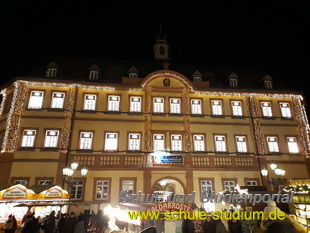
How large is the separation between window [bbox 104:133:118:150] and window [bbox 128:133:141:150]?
1154mm

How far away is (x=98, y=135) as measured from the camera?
19328 millimetres

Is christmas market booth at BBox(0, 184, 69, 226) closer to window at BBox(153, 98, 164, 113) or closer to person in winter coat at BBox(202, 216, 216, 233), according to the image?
person in winter coat at BBox(202, 216, 216, 233)

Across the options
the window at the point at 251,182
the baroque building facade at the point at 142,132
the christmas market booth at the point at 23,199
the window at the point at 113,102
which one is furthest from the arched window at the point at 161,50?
the christmas market booth at the point at 23,199

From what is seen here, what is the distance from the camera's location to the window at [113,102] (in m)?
20.3

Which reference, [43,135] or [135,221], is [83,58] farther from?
[135,221]

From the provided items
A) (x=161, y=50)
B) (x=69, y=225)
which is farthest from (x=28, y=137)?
(x=161, y=50)

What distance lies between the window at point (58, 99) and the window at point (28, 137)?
104 inches

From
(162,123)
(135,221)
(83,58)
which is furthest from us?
(83,58)

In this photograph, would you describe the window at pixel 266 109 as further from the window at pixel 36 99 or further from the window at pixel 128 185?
the window at pixel 36 99

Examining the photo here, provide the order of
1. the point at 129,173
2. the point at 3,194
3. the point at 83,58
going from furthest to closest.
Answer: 1. the point at 83,58
2. the point at 129,173
3. the point at 3,194

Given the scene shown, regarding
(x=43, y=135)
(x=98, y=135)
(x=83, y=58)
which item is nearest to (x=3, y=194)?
(x=43, y=135)

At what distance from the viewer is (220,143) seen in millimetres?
20359

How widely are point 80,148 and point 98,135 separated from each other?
173 centimetres

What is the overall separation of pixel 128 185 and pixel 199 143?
22.5ft
